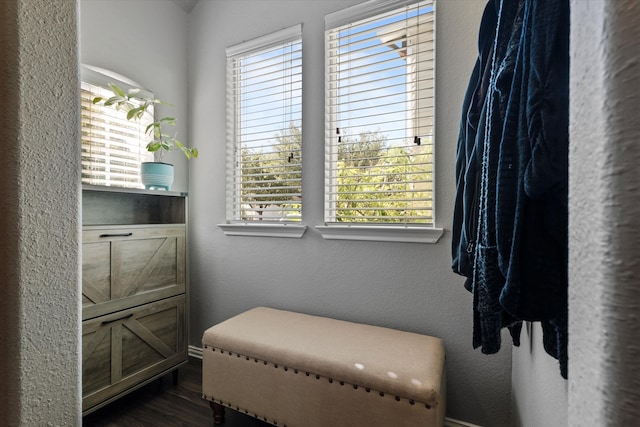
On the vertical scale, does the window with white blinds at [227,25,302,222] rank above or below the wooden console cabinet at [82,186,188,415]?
above

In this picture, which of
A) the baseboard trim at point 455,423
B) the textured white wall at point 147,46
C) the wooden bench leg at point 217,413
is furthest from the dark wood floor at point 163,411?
the textured white wall at point 147,46

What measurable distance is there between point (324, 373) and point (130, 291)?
1285 millimetres

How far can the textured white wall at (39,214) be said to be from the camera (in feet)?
2.10

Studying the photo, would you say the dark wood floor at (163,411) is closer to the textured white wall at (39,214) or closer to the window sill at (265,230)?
the window sill at (265,230)

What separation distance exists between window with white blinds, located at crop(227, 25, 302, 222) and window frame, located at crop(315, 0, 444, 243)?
0.73 ft

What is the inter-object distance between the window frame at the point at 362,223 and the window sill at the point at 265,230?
0.16m

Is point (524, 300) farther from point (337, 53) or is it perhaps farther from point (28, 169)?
point (337, 53)

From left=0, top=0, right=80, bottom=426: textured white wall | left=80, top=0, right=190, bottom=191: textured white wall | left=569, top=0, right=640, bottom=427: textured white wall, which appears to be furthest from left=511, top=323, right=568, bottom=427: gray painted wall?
left=80, top=0, right=190, bottom=191: textured white wall

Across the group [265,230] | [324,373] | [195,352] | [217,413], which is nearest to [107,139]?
[265,230]

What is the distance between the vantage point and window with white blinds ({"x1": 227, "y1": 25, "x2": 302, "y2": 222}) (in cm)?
214

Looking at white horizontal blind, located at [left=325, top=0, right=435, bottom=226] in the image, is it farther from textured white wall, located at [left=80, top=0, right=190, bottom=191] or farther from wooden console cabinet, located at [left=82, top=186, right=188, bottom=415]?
textured white wall, located at [left=80, top=0, right=190, bottom=191]

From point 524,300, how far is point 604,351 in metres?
0.28

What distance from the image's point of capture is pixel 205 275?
8.18 ft

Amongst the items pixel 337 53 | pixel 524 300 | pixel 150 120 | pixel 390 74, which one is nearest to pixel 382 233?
pixel 390 74
